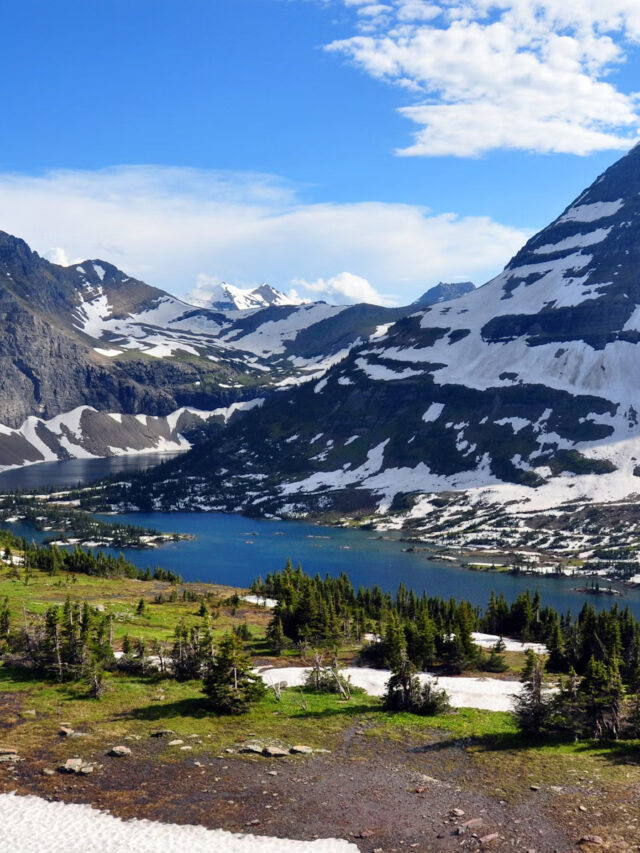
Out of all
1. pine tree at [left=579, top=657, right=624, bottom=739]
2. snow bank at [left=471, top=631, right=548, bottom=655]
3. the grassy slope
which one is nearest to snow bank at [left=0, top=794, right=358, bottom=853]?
the grassy slope

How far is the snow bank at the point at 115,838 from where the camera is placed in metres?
32.5

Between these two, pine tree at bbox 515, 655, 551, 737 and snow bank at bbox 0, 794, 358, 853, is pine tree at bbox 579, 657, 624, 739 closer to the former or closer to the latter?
pine tree at bbox 515, 655, 551, 737

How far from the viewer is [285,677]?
67812 millimetres

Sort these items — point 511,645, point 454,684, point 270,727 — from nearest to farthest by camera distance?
point 270,727 < point 454,684 < point 511,645

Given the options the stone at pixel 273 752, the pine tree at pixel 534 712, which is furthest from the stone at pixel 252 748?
the pine tree at pixel 534 712

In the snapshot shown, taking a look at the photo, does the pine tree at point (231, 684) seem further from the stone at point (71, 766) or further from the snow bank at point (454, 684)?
the stone at point (71, 766)

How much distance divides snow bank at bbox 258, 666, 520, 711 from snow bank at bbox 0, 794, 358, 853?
28.8m

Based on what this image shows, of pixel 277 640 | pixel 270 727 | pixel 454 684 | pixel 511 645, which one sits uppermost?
pixel 270 727

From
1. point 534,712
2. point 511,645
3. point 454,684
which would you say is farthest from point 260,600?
point 534,712

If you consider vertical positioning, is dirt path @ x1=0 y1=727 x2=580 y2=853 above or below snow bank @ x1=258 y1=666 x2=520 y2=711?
above

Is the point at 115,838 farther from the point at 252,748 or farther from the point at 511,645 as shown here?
the point at 511,645

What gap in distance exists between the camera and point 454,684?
68.9 m

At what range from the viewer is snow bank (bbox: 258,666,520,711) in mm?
61769

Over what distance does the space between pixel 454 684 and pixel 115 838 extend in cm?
4195
